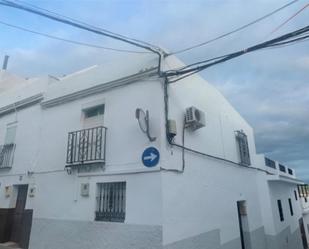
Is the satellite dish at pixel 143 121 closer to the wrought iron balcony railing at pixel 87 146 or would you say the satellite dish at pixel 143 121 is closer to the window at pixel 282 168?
the wrought iron balcony railing at pixel 87 146

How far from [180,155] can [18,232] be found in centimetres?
574

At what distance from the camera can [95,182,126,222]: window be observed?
19.6ft

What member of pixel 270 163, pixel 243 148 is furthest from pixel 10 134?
pixel 270 163

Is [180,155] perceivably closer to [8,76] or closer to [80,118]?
[80,118]

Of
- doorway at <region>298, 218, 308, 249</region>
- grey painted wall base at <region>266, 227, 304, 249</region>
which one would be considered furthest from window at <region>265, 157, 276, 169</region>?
doorway at <region>298, 218, 308, 249</region>

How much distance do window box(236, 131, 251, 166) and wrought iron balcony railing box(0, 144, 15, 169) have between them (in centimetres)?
843

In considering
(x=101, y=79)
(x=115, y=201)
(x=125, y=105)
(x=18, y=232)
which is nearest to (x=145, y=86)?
(x=125, y=105)

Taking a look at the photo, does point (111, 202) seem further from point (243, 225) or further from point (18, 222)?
point (243, 225)

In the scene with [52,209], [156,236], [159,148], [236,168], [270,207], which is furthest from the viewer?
[270,207]

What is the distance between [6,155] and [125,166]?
5578 mm

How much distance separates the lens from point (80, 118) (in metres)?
7.60

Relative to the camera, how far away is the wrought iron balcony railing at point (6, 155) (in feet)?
29.3

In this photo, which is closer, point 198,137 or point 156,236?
point 156,236

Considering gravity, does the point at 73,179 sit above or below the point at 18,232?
above
